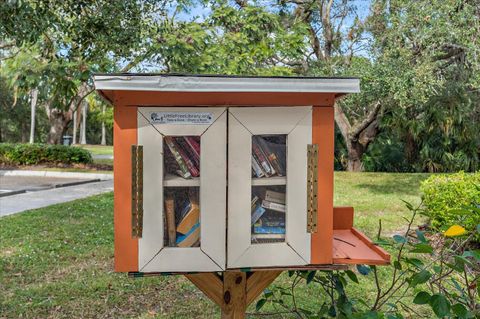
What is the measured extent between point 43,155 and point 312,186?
1546 cm

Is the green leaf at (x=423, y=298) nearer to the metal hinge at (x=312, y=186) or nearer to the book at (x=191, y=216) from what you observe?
the metal hinge at (x=312, y=186)

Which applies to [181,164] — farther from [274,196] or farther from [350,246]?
[350,246]

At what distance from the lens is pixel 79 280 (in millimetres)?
4008

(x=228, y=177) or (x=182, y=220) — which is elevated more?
(x=228, y=177)

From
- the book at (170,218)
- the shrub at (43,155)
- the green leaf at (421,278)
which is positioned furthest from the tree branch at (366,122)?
the book at (170,218)

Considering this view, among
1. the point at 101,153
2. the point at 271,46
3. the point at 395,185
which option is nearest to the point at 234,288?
the point at 271,46

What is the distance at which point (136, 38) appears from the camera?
4742 mm

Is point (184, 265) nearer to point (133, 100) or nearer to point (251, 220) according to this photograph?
point (251, 220)

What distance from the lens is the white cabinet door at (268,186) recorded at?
1.54 metres

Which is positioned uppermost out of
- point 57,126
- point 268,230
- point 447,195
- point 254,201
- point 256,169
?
point 57,126

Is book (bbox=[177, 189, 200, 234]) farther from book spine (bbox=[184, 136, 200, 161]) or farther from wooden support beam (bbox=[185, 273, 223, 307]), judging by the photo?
wooden support beam (bbox=[185, 273, 223, 307])

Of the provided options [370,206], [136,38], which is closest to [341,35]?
[370,206]

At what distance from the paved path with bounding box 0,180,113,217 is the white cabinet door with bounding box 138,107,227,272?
6.53 m

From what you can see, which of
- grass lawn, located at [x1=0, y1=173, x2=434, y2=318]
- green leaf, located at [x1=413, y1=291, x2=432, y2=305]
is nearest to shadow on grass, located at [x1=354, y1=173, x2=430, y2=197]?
grass lawn, located at [x1=0, y1=173, x2=434, y2=318]
